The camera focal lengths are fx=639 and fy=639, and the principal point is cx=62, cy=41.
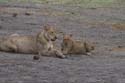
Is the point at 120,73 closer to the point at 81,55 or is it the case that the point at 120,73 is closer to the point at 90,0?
the point at 81,55

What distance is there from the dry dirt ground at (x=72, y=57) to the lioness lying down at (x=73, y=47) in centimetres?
26

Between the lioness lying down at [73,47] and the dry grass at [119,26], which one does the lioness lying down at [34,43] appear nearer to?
the lioness lying down at [73,47]

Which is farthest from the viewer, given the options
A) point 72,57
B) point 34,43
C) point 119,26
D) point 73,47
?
point 119,26

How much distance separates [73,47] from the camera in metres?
15.5

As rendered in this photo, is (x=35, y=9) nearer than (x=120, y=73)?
No

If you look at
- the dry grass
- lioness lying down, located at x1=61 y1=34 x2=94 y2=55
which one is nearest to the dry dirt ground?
the dry grass

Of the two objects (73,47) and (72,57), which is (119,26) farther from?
(72,57)

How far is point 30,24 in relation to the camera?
23531 mm

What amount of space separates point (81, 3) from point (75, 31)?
1599 centimetres

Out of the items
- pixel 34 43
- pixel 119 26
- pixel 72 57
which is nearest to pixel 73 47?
pixel 72 57

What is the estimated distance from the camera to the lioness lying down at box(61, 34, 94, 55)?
50.2ft

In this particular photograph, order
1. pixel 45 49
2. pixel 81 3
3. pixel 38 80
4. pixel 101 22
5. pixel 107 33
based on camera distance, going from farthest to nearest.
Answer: pixel 81 3 < pixel 101 22 < pixel 107 33 < pixel 45 49 < pixel 38 80

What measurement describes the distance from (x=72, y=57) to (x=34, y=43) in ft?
3.15

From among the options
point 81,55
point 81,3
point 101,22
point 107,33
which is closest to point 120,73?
point 81,55
